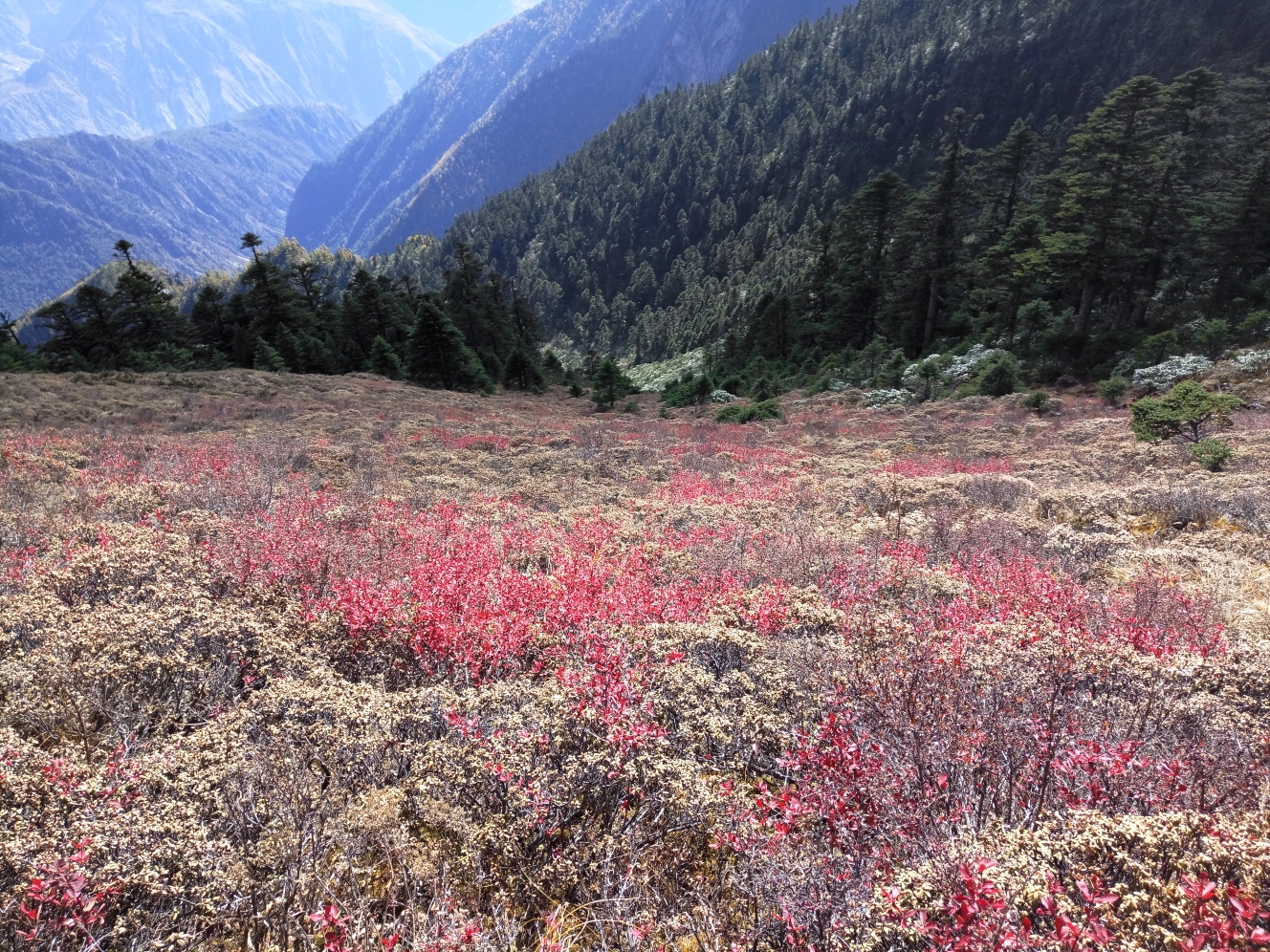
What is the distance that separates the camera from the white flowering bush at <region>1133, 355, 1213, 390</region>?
2197cm

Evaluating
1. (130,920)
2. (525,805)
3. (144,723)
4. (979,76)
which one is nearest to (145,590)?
(144,723)

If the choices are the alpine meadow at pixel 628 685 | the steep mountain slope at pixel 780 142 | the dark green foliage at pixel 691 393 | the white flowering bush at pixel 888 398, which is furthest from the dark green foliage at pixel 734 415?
the steep mountain slope at pixel 780 142

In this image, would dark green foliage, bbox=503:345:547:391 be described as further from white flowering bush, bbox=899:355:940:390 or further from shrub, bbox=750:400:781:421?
white flowering bush, bbox=899:355:940:390

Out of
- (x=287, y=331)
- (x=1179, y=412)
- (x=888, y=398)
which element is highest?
(x=287, y=331)

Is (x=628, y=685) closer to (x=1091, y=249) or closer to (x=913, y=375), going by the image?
(x=913, y=375)

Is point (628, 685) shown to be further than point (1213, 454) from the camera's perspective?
No

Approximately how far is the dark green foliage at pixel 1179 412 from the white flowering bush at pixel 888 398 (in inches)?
523

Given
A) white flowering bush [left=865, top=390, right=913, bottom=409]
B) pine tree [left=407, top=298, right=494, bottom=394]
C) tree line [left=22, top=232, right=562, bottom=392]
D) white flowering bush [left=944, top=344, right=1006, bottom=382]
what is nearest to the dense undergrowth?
white flowering bush [left=865, top=390, right=913, bottom=409]

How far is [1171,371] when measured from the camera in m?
22.5

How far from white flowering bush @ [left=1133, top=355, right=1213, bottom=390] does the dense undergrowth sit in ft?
62.6

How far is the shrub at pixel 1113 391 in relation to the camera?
22.5 m

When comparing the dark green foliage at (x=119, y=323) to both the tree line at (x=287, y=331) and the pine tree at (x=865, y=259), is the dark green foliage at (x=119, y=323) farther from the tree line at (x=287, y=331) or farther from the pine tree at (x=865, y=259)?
the pine tree at (x=865, y=259)

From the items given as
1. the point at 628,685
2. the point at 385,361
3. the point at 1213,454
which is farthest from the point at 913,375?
the point at 385,361

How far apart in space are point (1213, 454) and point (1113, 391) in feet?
46.1
